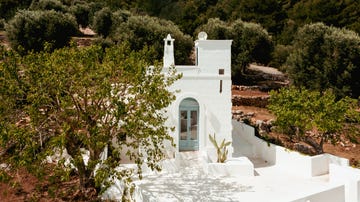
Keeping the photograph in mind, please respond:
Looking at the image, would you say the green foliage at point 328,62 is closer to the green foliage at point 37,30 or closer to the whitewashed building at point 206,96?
the whitewashed building at point 206,96

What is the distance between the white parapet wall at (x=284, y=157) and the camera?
13.1 meters

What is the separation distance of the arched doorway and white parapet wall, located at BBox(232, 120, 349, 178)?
8.05ft

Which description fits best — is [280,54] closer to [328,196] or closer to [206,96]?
[206,96]

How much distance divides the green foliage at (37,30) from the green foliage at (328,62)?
21.8 m

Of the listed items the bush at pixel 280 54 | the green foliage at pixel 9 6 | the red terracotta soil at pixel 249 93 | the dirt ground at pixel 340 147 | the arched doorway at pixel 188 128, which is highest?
the green foliage at pixel 9 6

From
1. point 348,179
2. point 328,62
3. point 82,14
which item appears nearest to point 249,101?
point 328,62

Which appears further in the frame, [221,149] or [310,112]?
[310,112]

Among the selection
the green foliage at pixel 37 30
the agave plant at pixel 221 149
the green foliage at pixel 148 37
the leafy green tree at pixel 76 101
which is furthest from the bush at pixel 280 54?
the leafy green tree at pixel 76 101

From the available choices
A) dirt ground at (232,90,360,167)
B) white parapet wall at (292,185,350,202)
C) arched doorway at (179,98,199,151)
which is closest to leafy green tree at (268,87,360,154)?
dirt ground at (232,90,360,167)

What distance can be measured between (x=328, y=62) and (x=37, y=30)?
2587 centimetres

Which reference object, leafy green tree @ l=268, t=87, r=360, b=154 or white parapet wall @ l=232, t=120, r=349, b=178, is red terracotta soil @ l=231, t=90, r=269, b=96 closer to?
white parapet wall @ l=232, t=120, r=349, b=178

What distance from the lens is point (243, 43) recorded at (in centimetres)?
3284

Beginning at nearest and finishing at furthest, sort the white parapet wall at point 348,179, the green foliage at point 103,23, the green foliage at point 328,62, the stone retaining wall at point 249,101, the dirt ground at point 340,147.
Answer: the white parapet wall at point 348,179 < the dirt ground at point 340,147 < the stone retaining wall at point 249,101 < the green foliage at point 328,62 < the green foliage at point 103,23

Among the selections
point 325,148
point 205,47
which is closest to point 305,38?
point 325,148
